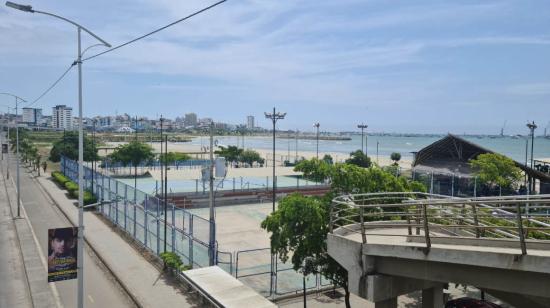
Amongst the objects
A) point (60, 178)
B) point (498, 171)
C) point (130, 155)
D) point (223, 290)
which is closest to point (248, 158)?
point (130, 155)

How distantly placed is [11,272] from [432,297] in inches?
749

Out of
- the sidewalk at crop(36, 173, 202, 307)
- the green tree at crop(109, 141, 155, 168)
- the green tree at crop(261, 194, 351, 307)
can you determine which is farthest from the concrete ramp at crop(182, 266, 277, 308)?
the green tree at crop(109, 141, 155, 168)

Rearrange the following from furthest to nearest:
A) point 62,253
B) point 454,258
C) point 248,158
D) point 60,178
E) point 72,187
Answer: point 248,158 < point 60,178 < point 72,187 < point 62,253 < point 454,258

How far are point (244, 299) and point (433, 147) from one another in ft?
117

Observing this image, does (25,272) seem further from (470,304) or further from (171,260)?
(470,304)

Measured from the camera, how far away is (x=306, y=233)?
1523cm

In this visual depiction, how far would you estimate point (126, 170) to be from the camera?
6612 centimetres

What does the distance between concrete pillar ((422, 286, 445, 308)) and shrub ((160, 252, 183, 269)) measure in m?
12.8

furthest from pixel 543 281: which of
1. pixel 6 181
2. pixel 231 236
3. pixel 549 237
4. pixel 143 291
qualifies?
pixel 6 181

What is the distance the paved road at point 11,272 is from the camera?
704 inches

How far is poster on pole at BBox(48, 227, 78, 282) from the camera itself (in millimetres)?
14289

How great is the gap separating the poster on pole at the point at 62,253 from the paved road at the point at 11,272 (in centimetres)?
437

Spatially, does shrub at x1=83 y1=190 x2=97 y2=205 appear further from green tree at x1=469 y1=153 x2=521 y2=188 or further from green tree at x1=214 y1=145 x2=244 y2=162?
green tree at x1=214 y1=145 x2=244 y2=162

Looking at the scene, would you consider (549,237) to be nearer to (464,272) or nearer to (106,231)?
(464,272)
